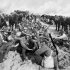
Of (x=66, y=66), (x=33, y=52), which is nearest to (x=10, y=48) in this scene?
(x=33, y=52)

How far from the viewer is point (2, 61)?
160cm

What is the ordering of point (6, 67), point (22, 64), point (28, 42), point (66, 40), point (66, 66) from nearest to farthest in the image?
point (6, 67) → point (22, 64) → point (66, 66) → point (28, 42) → point (66, 40)

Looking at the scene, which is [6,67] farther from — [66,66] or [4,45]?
[66,66]

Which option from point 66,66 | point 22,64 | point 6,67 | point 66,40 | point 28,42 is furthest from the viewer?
point 66,40

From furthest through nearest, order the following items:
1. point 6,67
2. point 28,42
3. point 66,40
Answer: point 66,40 → point 28,42 → point 6,67

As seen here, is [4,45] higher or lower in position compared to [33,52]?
higher

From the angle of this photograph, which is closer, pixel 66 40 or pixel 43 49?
pixel 43 49

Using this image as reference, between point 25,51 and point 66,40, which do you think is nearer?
point 25,51

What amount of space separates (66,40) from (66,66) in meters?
1.45

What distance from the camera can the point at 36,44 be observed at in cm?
184

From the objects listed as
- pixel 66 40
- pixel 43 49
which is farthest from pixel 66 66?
pixel 66 40

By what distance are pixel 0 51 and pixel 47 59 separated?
0.81m

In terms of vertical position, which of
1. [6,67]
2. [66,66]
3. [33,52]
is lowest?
[66,66]

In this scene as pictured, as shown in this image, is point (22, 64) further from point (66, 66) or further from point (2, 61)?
point (66, 66)
